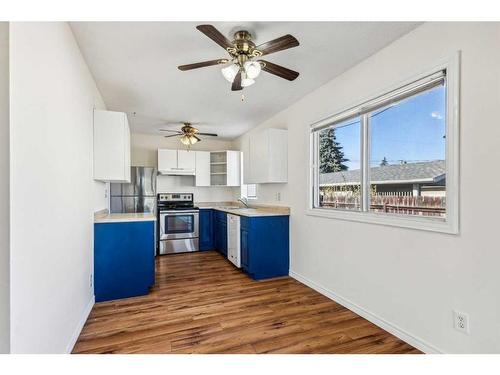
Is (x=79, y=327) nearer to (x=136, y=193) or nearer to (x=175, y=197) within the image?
(x=136, y=193)

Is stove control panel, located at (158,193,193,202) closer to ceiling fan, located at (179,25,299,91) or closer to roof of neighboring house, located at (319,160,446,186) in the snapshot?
roof of neighboring house, located at (319,160,446,186)

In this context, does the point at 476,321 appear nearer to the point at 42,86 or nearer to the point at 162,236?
the point at 42,86

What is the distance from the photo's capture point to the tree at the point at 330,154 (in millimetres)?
2885

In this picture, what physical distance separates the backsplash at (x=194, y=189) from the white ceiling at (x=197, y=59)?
1.83 metres

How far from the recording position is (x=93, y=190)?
2732mm

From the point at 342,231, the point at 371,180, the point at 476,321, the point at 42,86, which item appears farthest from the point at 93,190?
the point at 476,321

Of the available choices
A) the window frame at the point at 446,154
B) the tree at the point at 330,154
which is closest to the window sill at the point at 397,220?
the window frame at the point at 446,154

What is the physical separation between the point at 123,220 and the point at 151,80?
1554 mm

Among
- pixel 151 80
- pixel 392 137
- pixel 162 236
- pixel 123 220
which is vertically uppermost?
pixel 151 80

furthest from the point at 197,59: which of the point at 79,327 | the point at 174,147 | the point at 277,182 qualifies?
the point at 174,147

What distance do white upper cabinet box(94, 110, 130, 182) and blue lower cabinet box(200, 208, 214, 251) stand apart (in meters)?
2.35

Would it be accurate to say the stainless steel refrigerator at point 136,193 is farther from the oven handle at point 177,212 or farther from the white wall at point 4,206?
the white wall at point 4,206

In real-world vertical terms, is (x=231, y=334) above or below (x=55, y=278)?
below

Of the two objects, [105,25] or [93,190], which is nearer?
[105,25]
